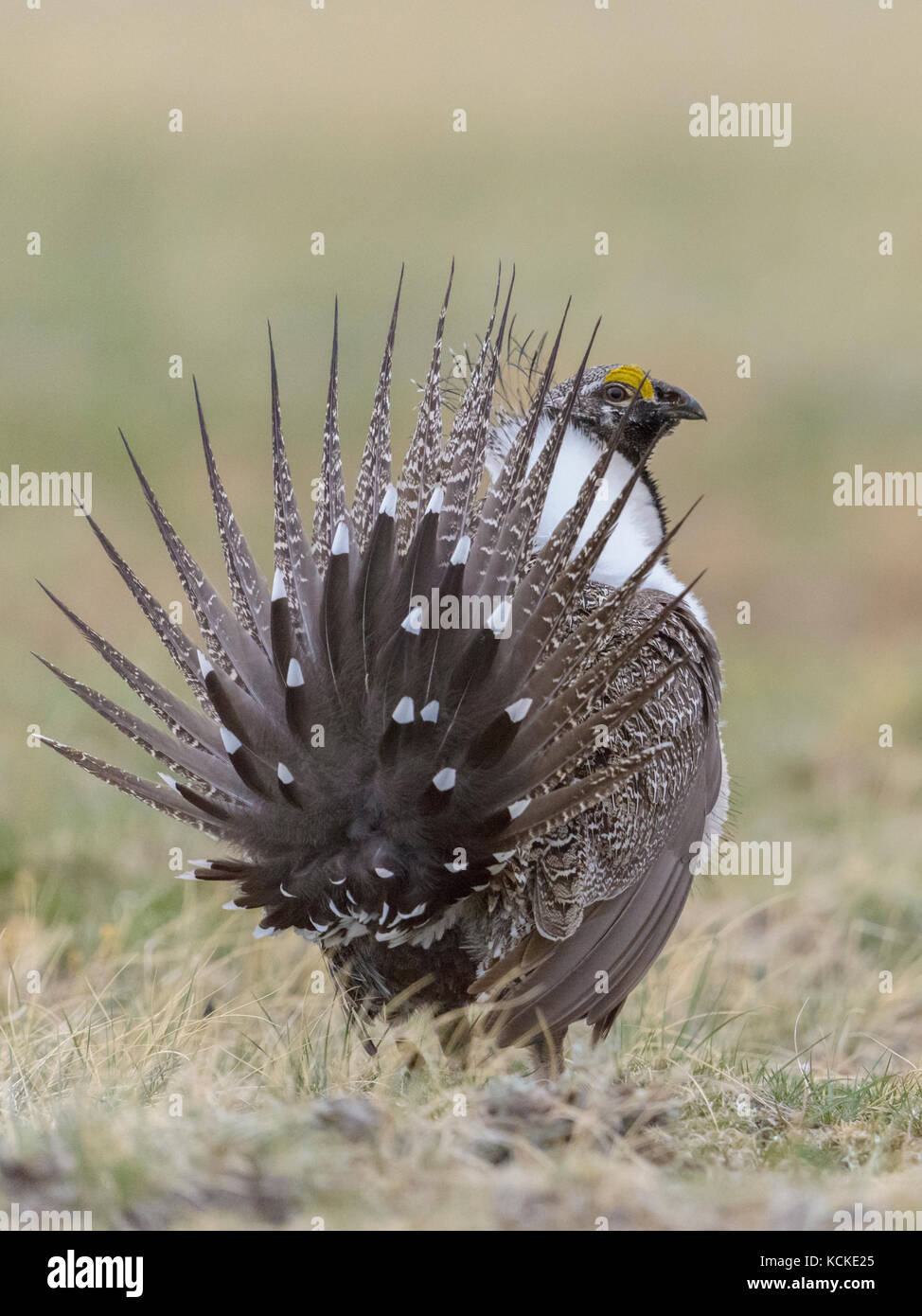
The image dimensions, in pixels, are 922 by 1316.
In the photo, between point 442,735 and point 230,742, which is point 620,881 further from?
point 230,742

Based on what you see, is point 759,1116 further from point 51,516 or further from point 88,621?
point 51,516

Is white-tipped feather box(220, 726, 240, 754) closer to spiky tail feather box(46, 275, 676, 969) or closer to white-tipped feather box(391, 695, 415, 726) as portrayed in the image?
spiky tail feather box(46, 275, 676, 969)

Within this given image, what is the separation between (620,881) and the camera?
4.27 metres

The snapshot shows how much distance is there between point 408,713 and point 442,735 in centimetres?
14

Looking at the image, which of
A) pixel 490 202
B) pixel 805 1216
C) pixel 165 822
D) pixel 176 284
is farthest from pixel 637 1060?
pixel 490 202

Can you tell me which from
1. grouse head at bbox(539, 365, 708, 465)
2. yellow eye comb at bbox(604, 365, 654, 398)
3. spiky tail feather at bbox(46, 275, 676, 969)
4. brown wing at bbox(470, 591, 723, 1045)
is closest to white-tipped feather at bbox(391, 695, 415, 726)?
spiky tail feather at bbox(46, 275, 676, 969)

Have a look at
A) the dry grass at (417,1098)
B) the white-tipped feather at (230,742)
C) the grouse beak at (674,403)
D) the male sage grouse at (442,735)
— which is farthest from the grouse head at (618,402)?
the dry grass at (417,1098)

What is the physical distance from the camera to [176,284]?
19734mm

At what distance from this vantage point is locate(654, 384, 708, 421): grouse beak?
205 inches

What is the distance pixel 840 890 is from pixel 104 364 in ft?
43.2

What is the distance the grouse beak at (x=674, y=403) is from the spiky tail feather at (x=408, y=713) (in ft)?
3.65

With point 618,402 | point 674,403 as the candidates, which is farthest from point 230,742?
point 674,403

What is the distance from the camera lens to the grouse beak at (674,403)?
5207 millimetres

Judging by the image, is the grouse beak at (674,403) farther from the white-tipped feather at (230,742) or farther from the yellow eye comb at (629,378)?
the white-tipped feather at (230,742)
